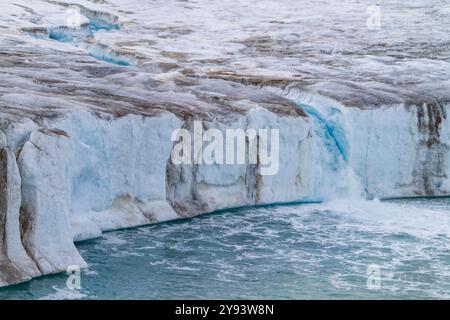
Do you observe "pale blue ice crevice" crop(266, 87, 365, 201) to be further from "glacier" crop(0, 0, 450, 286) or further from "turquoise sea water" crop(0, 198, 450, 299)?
"turquoise sea water" crop(0, 198, 450, 299)

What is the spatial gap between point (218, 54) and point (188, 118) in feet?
32.6

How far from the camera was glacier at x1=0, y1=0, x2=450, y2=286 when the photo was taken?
1220cm

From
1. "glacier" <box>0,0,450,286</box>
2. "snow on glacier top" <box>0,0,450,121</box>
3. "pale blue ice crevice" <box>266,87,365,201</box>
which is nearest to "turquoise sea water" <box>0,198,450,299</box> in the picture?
"glacier" <box>0,0,450,286</box>

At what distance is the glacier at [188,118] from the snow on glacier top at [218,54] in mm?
77

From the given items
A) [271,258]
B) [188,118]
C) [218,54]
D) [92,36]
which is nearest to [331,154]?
[188,118]

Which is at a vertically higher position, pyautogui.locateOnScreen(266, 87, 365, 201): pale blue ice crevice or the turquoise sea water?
pyautogui.locateOnScreen(266, 87, 365, 201): pale blue ice crevice

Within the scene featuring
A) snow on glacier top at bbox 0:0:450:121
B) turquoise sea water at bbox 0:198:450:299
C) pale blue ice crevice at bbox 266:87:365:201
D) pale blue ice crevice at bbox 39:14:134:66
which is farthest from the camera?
pale blue ice crevice at bbox 39:14:134:66

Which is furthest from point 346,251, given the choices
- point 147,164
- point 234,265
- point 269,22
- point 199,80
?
point 269,22

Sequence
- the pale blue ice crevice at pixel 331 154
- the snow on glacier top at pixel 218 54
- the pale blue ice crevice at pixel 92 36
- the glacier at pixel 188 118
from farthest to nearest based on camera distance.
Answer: the pale blue ice crevice at pixel 92 36 → the pale blue ice crevice at pixel 331 154 → the snow on glacier top at pixel 218 54 → the glacier at pixel 188 118

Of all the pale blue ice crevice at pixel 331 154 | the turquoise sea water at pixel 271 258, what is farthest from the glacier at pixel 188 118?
the turquoise sea water at pixel 271 258

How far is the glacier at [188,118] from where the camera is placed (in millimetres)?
12203

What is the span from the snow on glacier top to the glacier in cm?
8

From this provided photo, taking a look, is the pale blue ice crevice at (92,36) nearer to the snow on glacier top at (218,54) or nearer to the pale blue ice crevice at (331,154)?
the snow on glacier top at (218,54)
